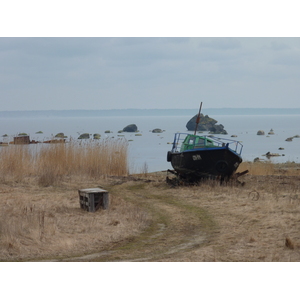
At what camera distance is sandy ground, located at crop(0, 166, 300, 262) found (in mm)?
8914

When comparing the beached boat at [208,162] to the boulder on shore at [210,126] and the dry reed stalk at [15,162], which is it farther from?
the boulder on shore at [210,126]

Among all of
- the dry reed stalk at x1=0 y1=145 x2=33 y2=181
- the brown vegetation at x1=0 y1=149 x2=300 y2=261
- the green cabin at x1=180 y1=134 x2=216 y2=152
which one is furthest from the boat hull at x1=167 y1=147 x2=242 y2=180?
the dry reed stalk at x1=0 y1=145 x2=33 y2=181

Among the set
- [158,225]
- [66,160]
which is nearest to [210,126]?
[66,160]

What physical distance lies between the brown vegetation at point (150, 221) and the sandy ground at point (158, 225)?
20 millimetres

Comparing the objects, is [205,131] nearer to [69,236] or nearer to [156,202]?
[156,202]

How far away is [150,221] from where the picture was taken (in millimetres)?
12242

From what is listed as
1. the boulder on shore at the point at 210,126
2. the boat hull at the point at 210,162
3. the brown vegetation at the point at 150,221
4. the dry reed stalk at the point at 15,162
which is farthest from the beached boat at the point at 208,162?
the boulder on shore at the point at 210,126

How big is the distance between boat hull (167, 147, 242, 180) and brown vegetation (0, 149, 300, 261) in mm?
837

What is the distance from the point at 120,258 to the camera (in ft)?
28.3

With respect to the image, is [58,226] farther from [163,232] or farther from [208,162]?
[208,162]

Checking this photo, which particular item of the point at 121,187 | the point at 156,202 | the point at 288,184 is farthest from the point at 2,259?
the point at 288,184

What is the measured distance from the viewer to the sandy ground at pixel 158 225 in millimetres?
8914

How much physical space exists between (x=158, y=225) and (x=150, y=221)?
470 mm

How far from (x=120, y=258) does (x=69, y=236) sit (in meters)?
1.98
